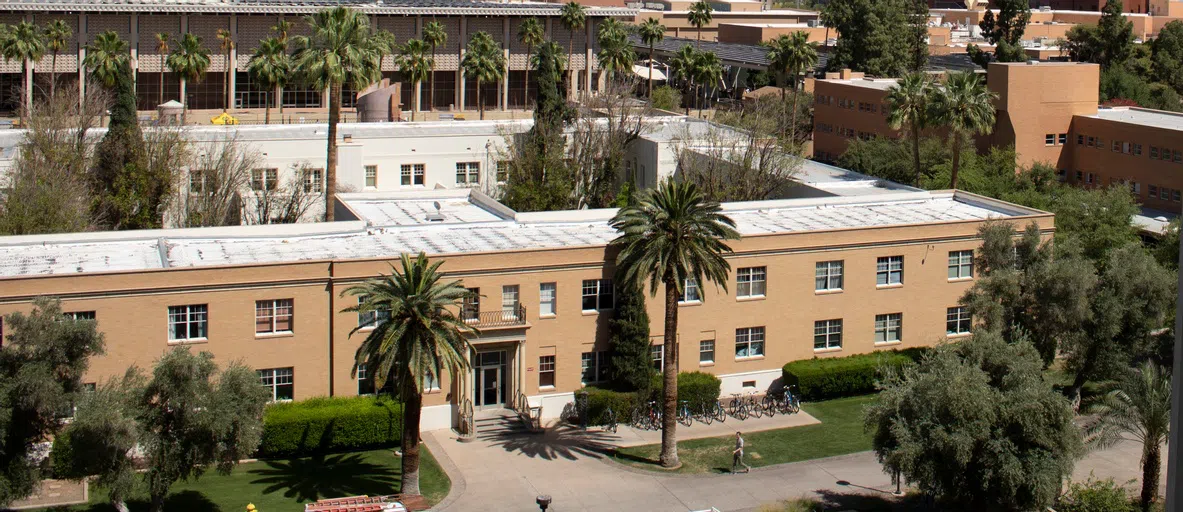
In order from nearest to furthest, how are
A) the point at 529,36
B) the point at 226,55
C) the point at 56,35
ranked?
1. the point at 56,35
2. the point at 226,55
3. the point at 529,36

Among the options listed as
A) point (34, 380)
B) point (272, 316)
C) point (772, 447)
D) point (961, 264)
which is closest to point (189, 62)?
point (272, 316)

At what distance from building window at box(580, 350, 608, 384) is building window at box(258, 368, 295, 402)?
34.9ft

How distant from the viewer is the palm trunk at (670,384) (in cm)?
4588

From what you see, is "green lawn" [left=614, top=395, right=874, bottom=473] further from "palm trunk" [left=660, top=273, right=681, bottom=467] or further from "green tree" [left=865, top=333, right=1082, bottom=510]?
"green tree" [left=865, top=333, right=1082, bottom=510]

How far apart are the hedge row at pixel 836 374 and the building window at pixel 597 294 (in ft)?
25.5

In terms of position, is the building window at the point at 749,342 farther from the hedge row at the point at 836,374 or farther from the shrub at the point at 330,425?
the shrub at the point at 330,425

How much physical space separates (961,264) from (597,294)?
51.9 feet

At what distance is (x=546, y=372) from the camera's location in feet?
167

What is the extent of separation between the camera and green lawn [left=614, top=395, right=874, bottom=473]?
46844 millimetres

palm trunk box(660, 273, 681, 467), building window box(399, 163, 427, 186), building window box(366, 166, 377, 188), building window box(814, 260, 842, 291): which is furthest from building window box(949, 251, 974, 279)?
building window box(366, 166, 377, 188)

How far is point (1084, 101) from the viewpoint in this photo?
8600cm

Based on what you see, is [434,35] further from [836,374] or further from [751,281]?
[836,374]

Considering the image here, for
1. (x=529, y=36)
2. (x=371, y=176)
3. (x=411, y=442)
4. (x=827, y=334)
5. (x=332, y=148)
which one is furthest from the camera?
(x=529, y=36)

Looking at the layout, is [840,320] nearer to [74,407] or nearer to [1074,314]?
[1074,314]
